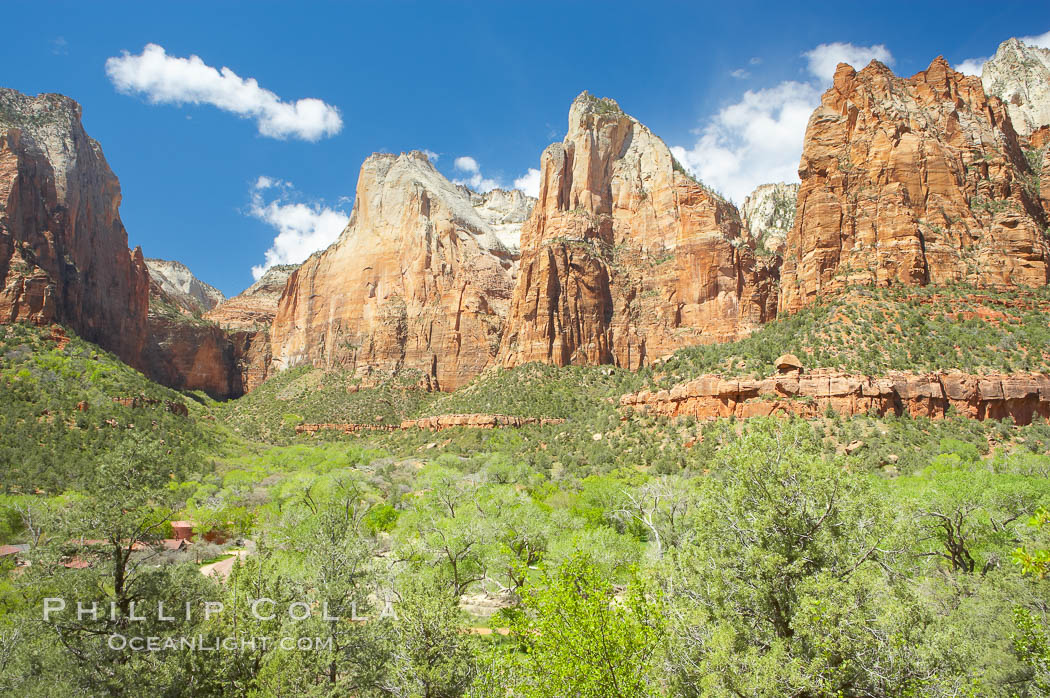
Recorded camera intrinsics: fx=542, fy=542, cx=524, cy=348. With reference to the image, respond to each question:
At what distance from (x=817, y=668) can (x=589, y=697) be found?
155 inches

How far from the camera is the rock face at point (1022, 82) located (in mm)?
70250

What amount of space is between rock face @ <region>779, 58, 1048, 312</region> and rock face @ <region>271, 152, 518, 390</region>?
49.8 metres

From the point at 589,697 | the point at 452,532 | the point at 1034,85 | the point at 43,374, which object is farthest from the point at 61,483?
the point at 1034,85

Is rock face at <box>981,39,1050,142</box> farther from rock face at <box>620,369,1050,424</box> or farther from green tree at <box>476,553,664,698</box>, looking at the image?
green tree at <box>476,553,664,698</box>

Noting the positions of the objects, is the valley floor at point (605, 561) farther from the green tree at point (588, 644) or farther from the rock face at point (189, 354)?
the rock face at point (189, 354)

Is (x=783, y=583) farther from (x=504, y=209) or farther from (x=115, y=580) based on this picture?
(x=504, y=209)

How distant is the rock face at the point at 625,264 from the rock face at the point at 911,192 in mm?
19628

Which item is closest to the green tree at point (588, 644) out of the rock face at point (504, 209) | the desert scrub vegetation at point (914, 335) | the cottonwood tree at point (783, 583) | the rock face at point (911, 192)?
the cottonwood tree at point (783, 583)

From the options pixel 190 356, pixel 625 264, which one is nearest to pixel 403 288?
pixel 625 264

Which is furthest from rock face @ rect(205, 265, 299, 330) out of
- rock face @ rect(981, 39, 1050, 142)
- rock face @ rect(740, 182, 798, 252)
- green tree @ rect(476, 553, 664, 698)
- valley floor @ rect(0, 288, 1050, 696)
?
rock face @ rect(981, 39, 1050, 142)

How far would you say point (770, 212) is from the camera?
12456 cm

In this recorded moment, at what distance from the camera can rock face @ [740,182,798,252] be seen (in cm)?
10362

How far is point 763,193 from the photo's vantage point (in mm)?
133375

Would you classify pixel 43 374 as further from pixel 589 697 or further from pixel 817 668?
pixel 817 668
